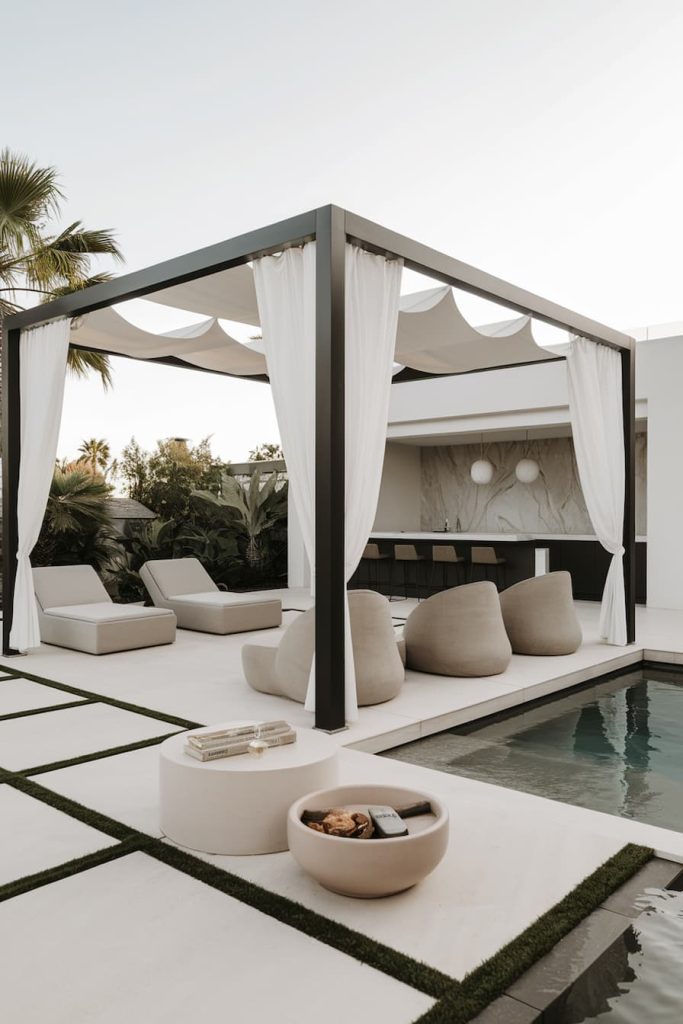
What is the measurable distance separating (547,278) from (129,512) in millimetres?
9020

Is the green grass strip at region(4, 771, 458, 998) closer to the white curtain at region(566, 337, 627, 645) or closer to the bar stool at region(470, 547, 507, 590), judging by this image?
the white curtain at region(566, 337, 627, 645)

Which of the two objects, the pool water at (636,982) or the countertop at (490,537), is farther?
the countertop at (490,537)

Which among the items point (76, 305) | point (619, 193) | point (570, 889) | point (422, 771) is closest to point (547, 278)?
point (619, 193)

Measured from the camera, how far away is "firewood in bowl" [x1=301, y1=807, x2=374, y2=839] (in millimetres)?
2740

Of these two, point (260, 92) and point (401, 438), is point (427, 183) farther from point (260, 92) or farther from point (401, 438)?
point (401, 438)

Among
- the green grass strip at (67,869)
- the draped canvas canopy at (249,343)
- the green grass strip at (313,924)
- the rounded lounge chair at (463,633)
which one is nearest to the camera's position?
the green grass strip at (313,924)

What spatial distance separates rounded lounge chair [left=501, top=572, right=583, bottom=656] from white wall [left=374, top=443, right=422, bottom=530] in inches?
287

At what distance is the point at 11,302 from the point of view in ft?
36.9

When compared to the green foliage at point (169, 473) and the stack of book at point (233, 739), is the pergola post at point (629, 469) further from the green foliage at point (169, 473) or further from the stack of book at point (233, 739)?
the green foliage at point (169, 473)

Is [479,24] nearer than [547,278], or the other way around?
[479,24]

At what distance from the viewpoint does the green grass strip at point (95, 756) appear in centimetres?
421

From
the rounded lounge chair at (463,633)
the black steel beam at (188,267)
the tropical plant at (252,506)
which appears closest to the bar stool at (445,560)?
the tropical plant at (252,506)

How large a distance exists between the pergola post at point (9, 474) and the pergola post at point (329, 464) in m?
3.97

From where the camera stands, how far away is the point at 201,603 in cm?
898
